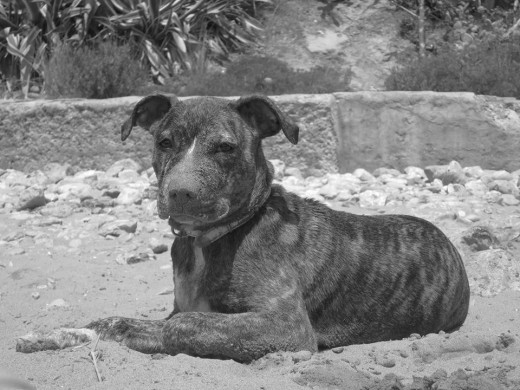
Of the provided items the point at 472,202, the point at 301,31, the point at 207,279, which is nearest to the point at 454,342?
the point at 207,279

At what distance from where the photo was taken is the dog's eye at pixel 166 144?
15.5 ft

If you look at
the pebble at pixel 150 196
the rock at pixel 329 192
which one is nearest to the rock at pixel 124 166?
the pebble at pixel 150 196

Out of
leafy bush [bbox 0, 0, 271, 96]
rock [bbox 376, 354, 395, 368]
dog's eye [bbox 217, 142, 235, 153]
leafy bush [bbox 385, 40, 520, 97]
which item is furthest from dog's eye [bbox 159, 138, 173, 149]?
leafy bush [bbox 0, 0, 271, 96]

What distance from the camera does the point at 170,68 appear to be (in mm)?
12602

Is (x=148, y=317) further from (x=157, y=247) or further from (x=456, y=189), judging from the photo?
(x=456, y=189)

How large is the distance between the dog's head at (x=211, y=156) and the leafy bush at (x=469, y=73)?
Answer: 6.14 metres

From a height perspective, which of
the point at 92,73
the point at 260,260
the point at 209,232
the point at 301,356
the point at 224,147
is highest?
the point at 224,147

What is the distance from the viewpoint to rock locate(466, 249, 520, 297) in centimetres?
611

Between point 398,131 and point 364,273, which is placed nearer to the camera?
point 364,273

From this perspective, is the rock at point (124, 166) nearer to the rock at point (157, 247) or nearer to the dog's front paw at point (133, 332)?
the rock at point (157, 247)

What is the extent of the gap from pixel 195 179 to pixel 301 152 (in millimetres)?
5423

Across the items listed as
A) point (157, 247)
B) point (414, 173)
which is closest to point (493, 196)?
point (414, 173)

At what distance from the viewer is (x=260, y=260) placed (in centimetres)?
472

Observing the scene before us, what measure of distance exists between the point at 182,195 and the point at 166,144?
469mm
